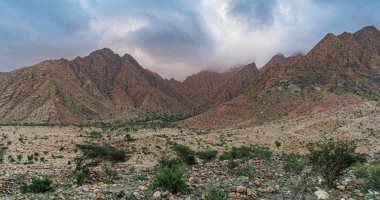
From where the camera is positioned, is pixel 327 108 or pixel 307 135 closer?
pixel 307 135

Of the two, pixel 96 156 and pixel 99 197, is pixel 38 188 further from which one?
pixel 96 156

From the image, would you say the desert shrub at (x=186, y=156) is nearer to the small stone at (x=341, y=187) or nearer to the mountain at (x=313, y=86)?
the small stone at (x=341, y=187)

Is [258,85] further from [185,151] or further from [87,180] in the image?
[87,180]

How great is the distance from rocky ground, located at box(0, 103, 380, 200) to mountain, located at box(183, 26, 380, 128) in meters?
14.7

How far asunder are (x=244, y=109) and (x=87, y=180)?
94562 millimetres

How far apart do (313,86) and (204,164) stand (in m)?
90.3

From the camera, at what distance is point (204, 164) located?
3078cm

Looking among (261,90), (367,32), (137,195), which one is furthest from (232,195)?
(367,32)

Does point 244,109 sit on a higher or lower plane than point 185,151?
higher

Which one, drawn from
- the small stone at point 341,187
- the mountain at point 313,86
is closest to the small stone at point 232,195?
the small stone at point 341,187

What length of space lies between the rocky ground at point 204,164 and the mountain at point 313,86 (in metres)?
14.7

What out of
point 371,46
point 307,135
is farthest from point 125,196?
point 371,46

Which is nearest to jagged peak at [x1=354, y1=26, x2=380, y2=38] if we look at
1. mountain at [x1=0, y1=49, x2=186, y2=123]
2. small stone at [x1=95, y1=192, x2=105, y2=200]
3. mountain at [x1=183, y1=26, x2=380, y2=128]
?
mountain at [x1=183, y1=26, x2=380, y2=128]

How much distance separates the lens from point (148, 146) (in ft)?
151
